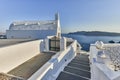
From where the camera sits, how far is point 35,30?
22.2m

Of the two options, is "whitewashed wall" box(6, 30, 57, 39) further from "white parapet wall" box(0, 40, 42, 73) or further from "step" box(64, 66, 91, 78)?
"step" box(64, 66, 91, 78)

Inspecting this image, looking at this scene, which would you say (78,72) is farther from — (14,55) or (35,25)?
(35,25)

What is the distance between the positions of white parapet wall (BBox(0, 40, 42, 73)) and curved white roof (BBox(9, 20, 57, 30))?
400 inches

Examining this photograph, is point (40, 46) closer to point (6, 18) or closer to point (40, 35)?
point (40, 35)

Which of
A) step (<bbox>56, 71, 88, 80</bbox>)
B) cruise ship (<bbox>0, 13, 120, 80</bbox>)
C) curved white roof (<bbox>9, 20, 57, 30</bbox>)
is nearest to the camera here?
cruise ship (<bbox>0, 13, 120, 80</bbox>)

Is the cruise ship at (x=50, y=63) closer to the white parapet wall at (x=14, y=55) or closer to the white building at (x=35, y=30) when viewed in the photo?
the white parapet wall at (x=14, y=55)

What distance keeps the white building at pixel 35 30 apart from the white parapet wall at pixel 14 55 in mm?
9136

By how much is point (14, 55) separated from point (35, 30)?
13.1m

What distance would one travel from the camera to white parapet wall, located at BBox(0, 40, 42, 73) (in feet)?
27.2

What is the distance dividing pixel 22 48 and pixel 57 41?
7.39 metres

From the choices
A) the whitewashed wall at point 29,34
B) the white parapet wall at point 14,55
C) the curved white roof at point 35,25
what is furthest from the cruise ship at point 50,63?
the curved white roof at point 35,25

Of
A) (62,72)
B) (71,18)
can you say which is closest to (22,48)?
(62,72)

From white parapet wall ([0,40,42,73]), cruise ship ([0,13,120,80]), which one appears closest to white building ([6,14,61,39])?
cruise ship ([0,13,120,80])

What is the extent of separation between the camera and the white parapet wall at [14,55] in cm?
828
